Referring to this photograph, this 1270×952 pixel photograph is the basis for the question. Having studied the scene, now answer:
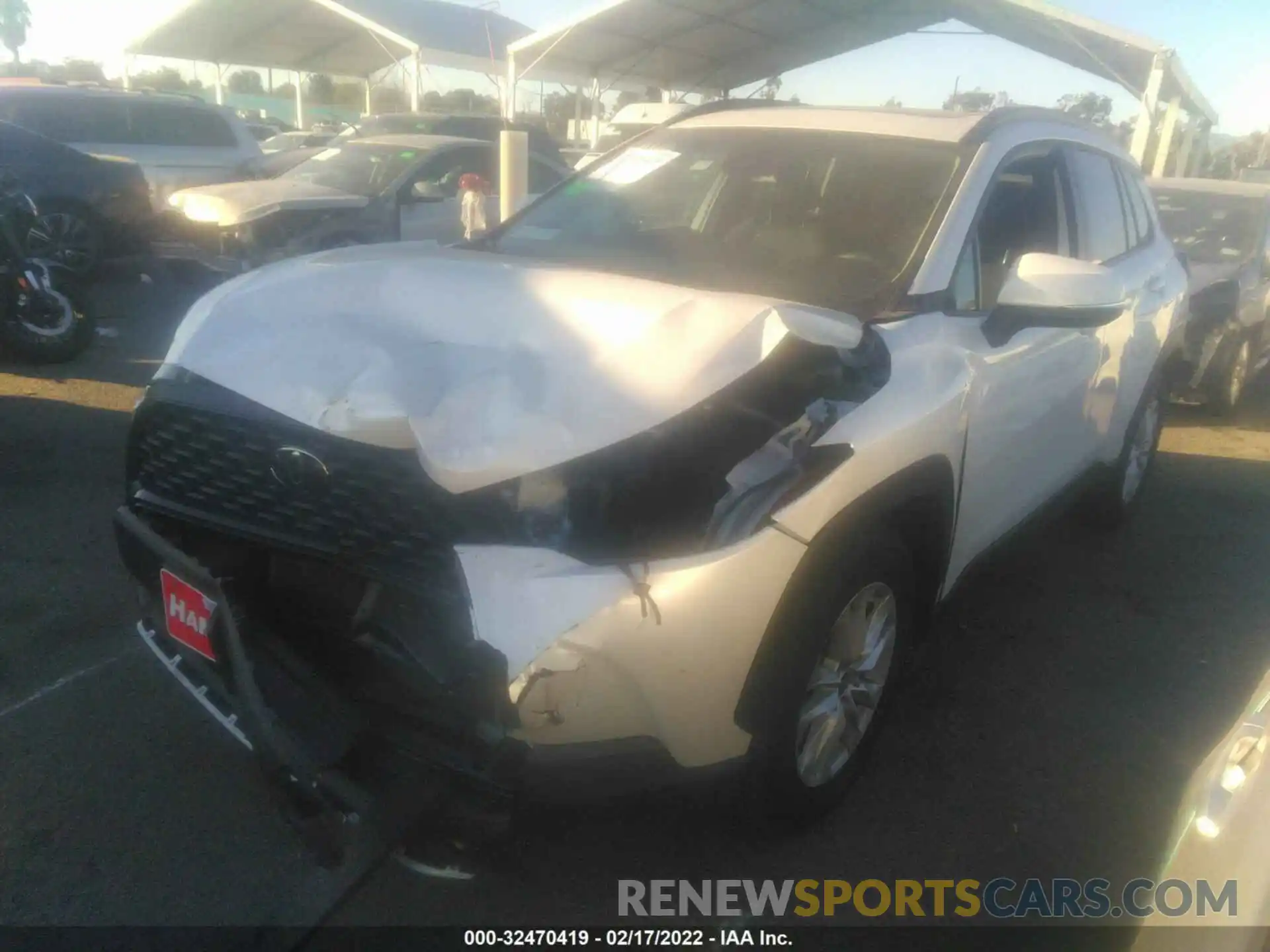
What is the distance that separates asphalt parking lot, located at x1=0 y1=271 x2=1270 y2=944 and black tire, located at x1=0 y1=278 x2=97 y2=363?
9.18 ft

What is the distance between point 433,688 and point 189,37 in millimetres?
30295

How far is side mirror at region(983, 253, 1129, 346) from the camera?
8.79 feet

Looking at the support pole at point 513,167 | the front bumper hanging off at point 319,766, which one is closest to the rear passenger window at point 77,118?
the support pole at point 513,167

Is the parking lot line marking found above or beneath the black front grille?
beneath

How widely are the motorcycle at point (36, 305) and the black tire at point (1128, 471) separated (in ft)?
22.9

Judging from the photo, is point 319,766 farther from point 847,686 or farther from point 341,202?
point 341,202

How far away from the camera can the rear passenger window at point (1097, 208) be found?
12.5ft

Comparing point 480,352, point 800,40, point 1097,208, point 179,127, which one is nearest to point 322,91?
point 800,40

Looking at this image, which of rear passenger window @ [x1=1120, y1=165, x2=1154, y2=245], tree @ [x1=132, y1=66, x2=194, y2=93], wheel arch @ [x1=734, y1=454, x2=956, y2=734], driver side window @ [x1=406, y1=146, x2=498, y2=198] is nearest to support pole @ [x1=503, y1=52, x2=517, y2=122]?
driver side window @ [x1=406, y1=146, x2=498, y2=198]

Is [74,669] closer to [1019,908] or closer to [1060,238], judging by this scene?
[1019,908]

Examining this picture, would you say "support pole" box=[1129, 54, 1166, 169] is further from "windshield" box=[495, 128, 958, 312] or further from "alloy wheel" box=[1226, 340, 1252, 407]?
"windshield" box=[495, 128, 958, 312]

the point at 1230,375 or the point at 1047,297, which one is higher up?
the point at 1047,297

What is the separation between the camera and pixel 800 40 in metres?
19.0

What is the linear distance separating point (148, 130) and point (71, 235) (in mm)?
2768
